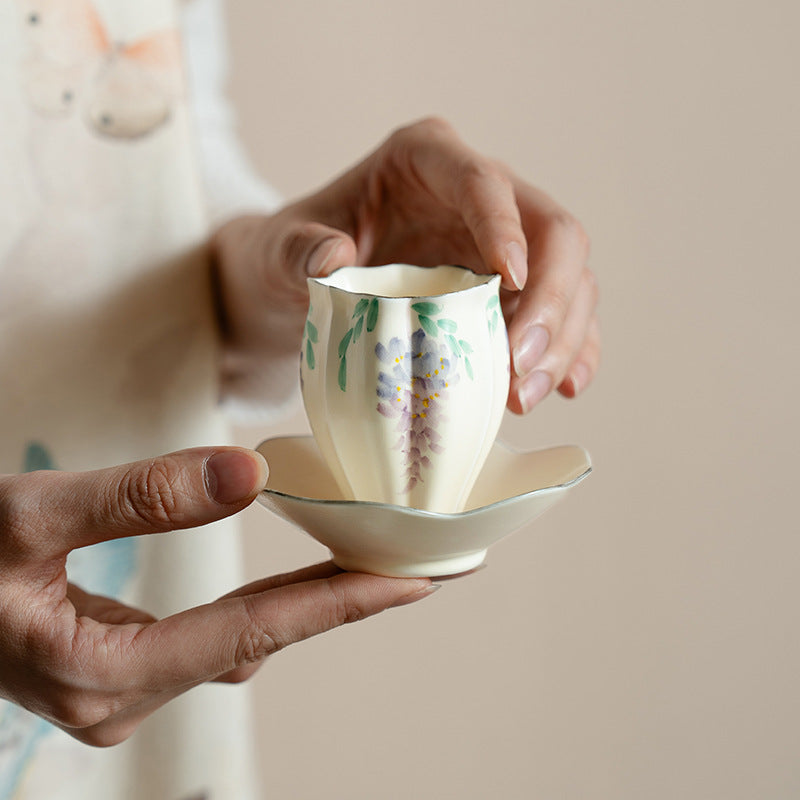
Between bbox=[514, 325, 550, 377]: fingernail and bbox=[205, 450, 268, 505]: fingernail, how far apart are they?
214 millimetres

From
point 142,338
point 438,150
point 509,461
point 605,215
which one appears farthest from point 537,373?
point 605,215

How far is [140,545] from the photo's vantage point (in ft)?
2.85

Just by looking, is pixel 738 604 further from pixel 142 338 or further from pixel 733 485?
pixel 142 338

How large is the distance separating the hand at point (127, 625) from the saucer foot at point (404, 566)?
0.01 meters

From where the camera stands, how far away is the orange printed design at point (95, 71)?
0.77 m

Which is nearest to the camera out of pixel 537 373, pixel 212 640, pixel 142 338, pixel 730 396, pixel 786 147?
pixel 212 640

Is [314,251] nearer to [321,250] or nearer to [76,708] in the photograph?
[321,250]

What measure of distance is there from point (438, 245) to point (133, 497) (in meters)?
0.43

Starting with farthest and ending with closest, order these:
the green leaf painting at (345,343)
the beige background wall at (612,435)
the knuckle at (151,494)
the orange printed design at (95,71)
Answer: the beige background wall at (612,435), the orange printed design at (95,71), the green leaf painting at (345,343), the knuckle at (151,494)

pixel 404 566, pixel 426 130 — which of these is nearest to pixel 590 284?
pixel 426 130

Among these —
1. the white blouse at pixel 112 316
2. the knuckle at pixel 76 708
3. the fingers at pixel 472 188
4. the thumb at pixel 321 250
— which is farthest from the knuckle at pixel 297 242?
the knuckle at pixel 76 708

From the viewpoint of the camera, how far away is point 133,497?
450 millimetres

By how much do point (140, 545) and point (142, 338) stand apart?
0.19m

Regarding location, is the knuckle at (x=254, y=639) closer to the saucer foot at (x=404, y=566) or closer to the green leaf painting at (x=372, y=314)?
the saucer foot at (x=404, y=566)
